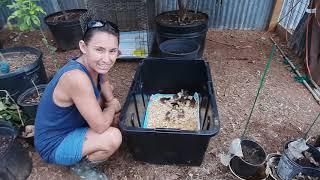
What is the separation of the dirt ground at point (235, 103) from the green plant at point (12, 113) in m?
0.25

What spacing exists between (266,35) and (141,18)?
6.73 ft

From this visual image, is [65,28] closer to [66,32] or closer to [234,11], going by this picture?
[66,32]

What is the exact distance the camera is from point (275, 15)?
3.74 metres

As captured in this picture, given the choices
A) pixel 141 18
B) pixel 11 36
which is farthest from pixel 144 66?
pixel 11 36

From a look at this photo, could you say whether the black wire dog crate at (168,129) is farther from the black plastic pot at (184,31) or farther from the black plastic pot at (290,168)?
the black plastic pot at (184,31)

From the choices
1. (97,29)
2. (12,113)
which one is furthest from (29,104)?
(97,29)

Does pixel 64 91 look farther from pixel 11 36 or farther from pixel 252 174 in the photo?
pixel 11 36

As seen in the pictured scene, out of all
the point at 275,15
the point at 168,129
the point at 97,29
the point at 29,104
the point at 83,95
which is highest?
the point at 97,29

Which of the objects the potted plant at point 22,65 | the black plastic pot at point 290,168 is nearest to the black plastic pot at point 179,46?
the potted plant at point 22,65

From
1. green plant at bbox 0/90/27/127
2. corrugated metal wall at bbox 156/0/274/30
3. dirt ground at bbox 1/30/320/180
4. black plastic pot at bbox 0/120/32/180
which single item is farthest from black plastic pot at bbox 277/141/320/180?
corrugated metal wall at bbox 156/0/274/30

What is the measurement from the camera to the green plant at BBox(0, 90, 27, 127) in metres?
1.98

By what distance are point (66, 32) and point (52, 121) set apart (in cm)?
216

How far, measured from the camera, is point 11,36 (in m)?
3.97

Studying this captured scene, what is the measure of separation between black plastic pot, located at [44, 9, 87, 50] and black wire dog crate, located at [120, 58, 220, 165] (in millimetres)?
1611
